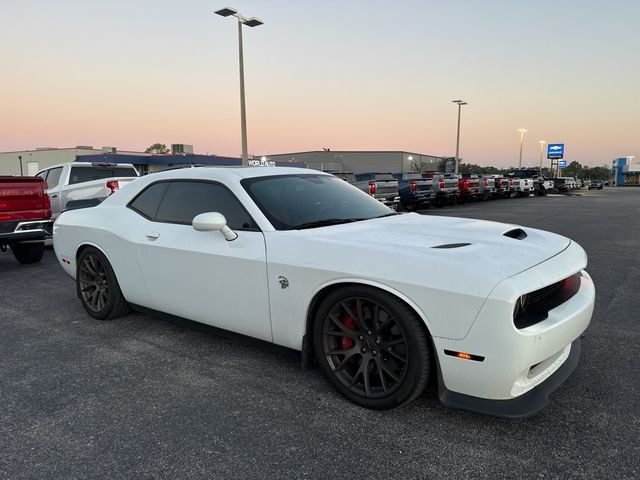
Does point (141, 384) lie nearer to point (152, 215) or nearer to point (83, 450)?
point (83, 450)

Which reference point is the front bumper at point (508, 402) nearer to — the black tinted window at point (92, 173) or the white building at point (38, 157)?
the black tinted window at point (92, 173)

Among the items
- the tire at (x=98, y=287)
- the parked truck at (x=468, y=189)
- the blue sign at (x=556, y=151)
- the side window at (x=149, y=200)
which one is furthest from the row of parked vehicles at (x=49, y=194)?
the blue sign at (x=556, y=151)

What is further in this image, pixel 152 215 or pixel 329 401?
pixel 152 215

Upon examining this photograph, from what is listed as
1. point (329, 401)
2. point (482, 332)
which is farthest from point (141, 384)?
point (482, 332)

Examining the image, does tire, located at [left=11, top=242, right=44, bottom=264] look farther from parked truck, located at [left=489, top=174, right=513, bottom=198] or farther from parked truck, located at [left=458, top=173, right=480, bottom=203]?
parked truck, located at [left=489, top=174, right=513, bottom=198]

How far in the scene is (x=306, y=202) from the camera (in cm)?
363

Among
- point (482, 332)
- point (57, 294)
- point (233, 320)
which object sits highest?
point (482, 332)

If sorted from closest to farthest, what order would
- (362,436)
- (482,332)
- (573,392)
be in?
(482,332) → (362,436) → (573,392)

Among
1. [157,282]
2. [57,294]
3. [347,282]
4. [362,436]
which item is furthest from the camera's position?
[57,294]

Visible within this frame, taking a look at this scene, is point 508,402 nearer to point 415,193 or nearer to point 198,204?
point 198,204

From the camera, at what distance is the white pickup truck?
967 cm

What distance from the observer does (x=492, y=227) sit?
11.1ft

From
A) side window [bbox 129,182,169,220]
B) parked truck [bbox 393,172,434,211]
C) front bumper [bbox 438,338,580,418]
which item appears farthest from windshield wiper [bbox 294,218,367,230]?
parked truck [bbox 393,172,434,211]

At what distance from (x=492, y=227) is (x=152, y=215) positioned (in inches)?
111
